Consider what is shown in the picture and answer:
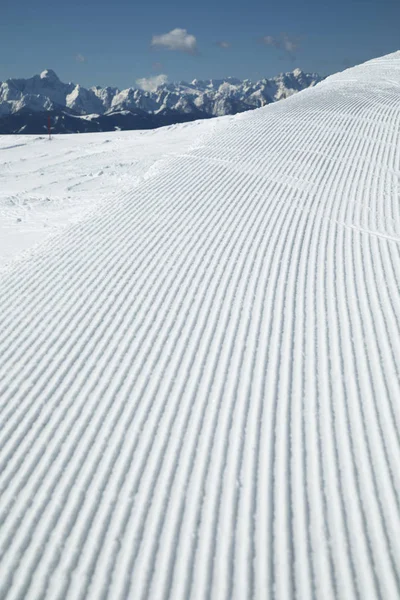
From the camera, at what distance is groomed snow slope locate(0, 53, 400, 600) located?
3.44 metres

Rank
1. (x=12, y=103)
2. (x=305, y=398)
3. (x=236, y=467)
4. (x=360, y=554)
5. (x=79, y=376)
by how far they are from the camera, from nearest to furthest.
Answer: (x=360, y=554) < (x=236, y=467) < (x=305, y=398) < (x=79, y=376) < (x=12, y=103)

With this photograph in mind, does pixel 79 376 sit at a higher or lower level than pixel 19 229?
lower

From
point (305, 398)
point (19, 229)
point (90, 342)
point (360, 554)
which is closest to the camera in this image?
point (360, 554)

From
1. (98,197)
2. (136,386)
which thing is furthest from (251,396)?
(98,197)

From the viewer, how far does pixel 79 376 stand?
5.21m

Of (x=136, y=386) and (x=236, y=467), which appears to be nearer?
(x=236, y=467)

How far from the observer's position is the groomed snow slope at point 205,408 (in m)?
3.44

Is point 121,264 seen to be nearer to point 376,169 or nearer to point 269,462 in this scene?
point 269,462

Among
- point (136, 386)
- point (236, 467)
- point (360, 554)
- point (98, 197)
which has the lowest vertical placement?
point (360, 554)

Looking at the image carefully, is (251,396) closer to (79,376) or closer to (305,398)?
(305,398)

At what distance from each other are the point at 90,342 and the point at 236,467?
265cm

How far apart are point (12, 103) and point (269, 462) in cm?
20212

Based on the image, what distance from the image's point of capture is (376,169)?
39.3 feet

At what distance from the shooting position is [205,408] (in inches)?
187
